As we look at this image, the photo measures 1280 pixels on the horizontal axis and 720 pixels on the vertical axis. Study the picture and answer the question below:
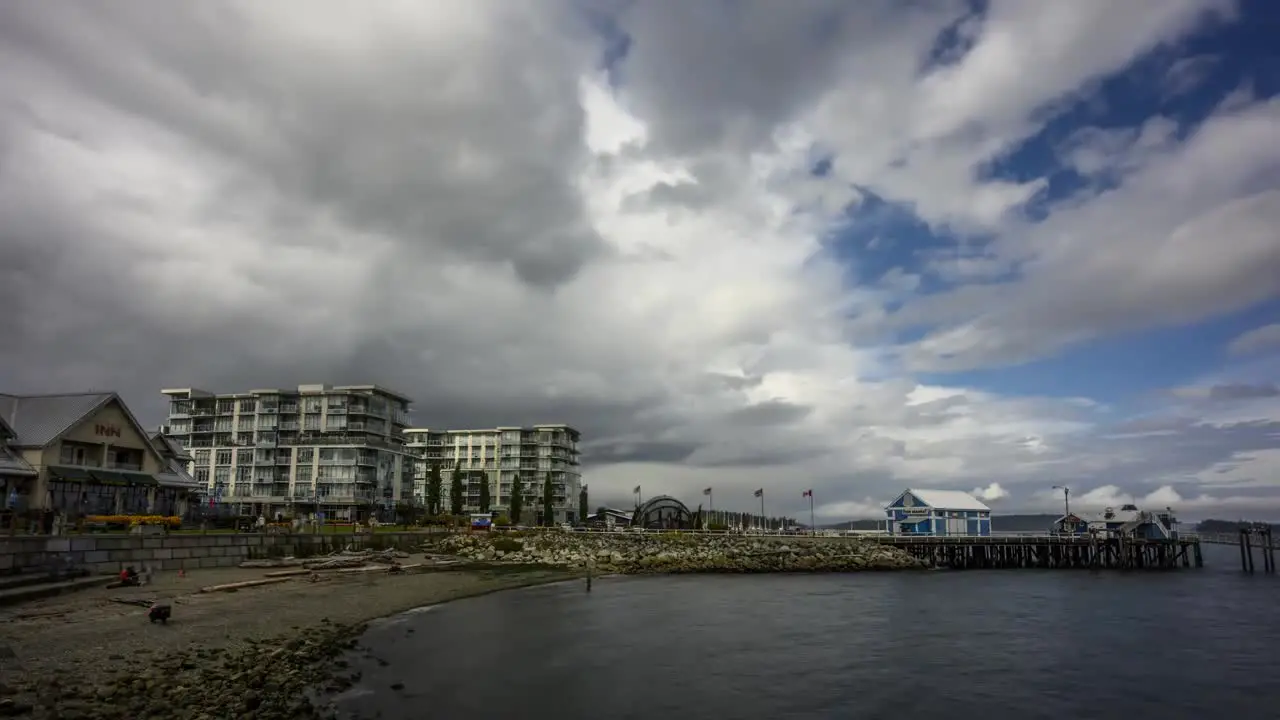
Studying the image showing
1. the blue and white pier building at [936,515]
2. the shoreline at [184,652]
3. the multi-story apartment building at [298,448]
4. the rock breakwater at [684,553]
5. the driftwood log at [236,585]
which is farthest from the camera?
the multi-story apartment building at [298,448]

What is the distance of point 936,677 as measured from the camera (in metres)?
32.8

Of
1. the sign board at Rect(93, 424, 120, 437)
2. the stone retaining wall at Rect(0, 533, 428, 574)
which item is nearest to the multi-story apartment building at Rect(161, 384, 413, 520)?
the stone retaining wall at Rect(0, 533, 428, 574)

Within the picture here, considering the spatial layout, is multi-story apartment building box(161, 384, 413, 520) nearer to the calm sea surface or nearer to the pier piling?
the calm sea surface

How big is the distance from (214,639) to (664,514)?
114965 millimetres

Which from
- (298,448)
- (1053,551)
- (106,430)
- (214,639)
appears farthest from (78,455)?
(1053,551)

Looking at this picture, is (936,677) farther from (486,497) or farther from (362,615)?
(486,497)

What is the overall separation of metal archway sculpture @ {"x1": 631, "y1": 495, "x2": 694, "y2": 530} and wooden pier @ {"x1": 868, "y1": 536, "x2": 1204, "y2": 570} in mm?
42397

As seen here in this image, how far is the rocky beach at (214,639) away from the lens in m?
20.9

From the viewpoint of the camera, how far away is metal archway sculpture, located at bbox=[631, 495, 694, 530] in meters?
140

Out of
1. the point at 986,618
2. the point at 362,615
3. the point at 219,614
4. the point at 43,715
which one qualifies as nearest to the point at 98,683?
the point at 43,715

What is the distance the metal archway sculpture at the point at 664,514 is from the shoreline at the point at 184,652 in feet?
314

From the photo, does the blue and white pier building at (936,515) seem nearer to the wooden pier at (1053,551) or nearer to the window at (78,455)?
the wooden pier at (1053,551)

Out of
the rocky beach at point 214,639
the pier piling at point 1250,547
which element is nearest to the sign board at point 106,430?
the rocky beach at point 214,639

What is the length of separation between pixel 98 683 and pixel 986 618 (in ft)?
162
